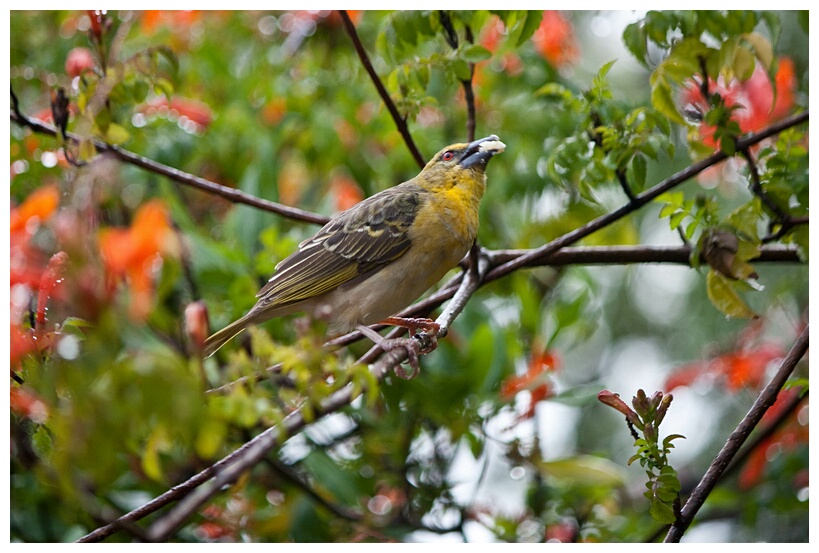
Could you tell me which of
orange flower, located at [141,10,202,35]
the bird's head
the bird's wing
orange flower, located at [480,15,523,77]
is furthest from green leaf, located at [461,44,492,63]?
A: orange flower, located at [141,10,202,35]

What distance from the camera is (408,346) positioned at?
1537 mm

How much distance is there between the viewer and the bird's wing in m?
1.88

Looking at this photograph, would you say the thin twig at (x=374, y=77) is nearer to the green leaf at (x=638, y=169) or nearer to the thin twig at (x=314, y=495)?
the green leaf at (x=638, y=169)

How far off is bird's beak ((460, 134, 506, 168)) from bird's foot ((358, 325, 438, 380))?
1.29 ft

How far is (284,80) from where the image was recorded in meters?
2.94

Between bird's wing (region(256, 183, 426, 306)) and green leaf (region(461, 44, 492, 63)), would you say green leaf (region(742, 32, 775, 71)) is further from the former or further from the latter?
bird's wing (region(256, 183, 426, 306))

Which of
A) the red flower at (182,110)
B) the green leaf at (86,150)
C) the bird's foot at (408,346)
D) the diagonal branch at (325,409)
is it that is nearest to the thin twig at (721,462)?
the diagonal branch at (325,409)

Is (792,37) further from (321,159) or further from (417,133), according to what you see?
(321,159)

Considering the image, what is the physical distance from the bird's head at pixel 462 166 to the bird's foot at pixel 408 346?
13.9 inches

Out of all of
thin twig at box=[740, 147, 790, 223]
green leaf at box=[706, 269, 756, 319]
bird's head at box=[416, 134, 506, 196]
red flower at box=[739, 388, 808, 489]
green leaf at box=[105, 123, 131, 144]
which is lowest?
red flower at box=[739, 388, 808, 489]

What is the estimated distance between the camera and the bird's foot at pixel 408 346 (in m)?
1.58

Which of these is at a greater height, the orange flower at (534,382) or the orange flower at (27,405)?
the orange flower at (27,405)

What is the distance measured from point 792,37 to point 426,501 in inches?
Result: 88.1
